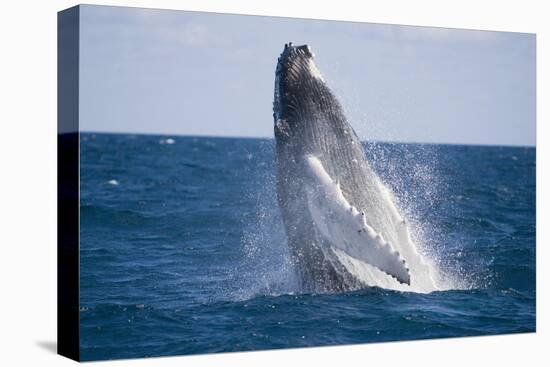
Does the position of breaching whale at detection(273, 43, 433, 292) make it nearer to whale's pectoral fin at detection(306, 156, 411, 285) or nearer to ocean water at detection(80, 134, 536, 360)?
whale's pectoral fin at detection(306, 156, 411, 285)

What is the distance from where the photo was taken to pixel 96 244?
16.0 m

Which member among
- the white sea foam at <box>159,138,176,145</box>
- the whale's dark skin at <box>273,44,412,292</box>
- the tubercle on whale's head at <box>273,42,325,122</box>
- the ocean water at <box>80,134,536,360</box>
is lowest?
the ocean water at <box>80,134,536,360</box>

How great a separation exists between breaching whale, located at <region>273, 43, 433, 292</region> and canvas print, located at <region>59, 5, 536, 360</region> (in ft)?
0.07

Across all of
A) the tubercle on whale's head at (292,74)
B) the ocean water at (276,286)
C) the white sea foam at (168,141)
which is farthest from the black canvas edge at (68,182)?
the white sea foam at (168,141)

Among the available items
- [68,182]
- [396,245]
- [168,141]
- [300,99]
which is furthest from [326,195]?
[168,141]

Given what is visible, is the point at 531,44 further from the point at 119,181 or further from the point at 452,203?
the point at 119,181

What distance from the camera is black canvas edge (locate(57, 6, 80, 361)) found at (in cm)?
1284

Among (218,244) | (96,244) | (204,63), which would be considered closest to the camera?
(204,63)

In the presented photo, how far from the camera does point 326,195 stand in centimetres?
1354

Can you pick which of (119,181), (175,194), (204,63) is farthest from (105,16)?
(119,181)

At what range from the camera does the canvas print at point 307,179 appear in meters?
13.3

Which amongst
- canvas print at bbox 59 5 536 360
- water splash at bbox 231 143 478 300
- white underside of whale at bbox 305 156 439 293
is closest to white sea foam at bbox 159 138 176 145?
canvas print at bbox 59 5 536 360

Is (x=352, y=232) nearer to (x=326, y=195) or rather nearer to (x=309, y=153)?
(x=326, y=195)

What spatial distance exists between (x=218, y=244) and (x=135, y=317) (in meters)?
4.50
